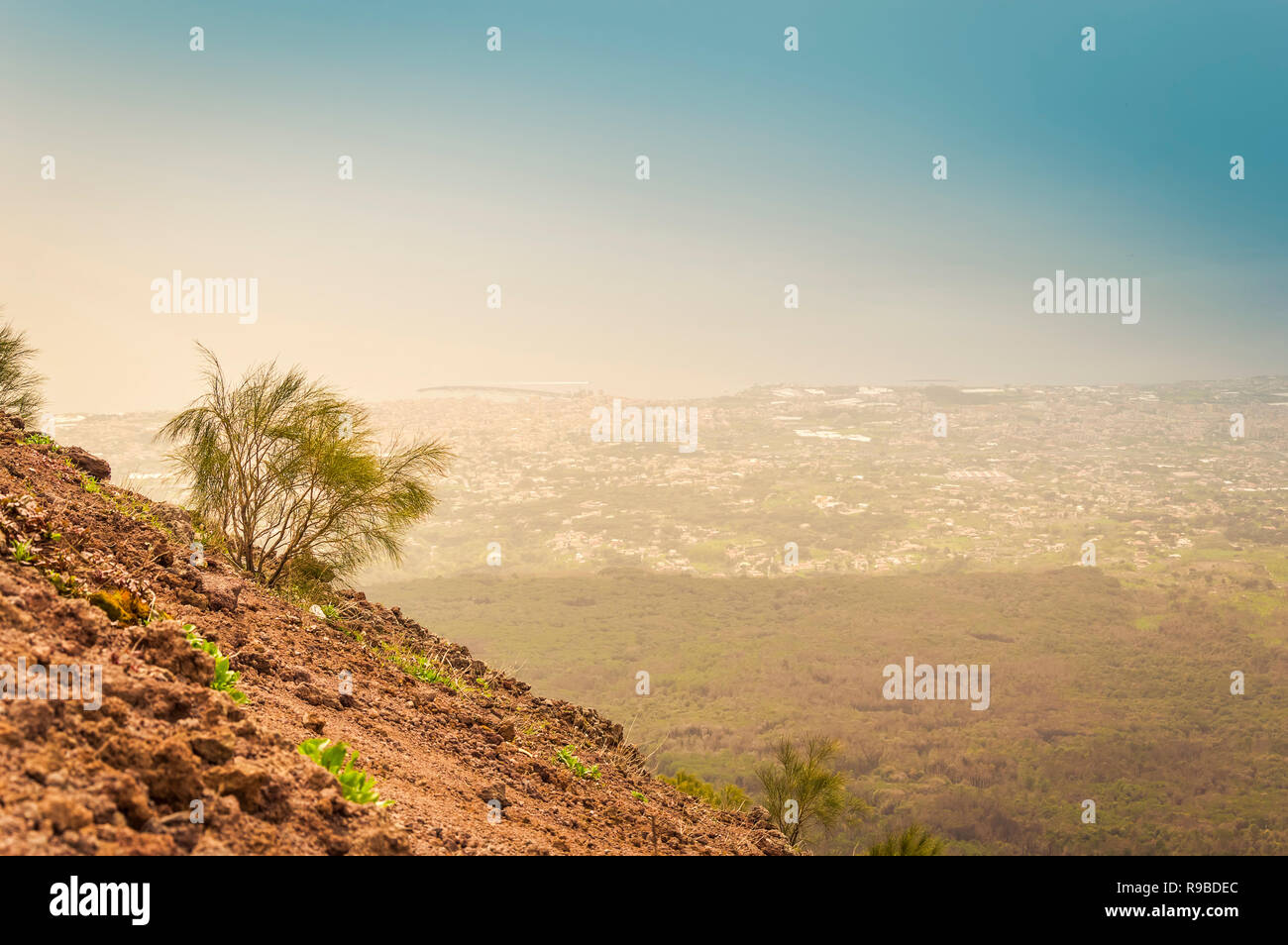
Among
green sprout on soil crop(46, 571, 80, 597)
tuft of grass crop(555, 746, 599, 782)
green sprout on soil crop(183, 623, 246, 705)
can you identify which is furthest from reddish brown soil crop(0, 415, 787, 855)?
green sprout on soil crop(183, 623, 246, 705)

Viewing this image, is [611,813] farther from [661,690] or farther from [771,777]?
[661,690]

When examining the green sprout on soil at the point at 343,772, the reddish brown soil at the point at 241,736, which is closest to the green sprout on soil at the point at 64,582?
the reddish brown soil at the point at 241,736

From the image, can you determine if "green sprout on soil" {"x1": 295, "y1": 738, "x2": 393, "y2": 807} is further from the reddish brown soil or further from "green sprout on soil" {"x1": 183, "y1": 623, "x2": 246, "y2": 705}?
"green sprout on soil" {"x1": 183, "y1": 623, "x2": 246, "y2": 705}

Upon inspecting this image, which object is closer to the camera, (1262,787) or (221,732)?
(221,732)

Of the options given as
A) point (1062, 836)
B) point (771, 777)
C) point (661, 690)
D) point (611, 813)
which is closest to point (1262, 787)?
point (1062, 836)

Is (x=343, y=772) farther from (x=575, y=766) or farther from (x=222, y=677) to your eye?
(x=575, y=766)

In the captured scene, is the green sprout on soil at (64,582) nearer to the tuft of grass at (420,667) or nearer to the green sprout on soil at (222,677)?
the green sprout on soil at (222,677)

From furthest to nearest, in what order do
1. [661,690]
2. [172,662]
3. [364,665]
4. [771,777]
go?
[661,690] < [771,777] < [364,665] < [172,662]
